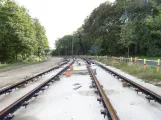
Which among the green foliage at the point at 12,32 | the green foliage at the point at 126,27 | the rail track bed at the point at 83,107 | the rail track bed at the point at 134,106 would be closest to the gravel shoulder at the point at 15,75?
the rail track bed at the point at 83,107

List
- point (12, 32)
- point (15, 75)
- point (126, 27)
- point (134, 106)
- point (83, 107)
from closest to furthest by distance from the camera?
point (83, 107)
point (134, 106)
point (15, 75)
point (126, 27)
point (12, 32)

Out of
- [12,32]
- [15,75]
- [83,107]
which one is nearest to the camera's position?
[83,107]

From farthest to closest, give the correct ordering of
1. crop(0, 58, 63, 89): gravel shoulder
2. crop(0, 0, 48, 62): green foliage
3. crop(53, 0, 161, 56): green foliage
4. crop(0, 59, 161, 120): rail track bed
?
crop(53, 0, 161, 56): green foliage
crop(0, 0, 48, 62): green foliage
crop(0, 58, 63, 89): gravel shoulder
crop(0, 59, 161, 120): rail track bed

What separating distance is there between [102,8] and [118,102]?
145ft

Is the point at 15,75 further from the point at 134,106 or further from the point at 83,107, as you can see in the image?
the point at 134,106

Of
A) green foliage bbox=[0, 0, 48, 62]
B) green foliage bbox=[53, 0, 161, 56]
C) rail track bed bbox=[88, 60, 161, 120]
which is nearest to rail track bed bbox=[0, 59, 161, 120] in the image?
rail track bed bbox=[88, 60, 161, 120]

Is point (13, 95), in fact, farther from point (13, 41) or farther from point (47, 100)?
point (13, 41)

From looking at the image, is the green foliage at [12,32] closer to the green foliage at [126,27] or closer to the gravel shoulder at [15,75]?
the gravel shoulder at [15,75]

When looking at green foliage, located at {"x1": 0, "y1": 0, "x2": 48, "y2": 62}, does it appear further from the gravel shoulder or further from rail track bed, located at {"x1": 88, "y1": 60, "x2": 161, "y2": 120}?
rail track bed, located at {"x1": 88, "y1": 60, "x2": 161, "y2": 120}

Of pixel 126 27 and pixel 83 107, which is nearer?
pixel 83 107

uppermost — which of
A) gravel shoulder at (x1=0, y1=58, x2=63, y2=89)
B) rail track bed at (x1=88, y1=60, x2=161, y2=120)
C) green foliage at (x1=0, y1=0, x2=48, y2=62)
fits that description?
green foliage at (x1=0, y1=0, x2=48, y2=62)

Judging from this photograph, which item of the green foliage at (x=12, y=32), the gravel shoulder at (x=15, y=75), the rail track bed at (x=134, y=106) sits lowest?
the gravel shoulder at (x=15, y=75)

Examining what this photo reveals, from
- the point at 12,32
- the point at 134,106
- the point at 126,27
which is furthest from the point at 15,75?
the point at 126,27

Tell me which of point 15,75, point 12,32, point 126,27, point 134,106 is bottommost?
point 15,75
